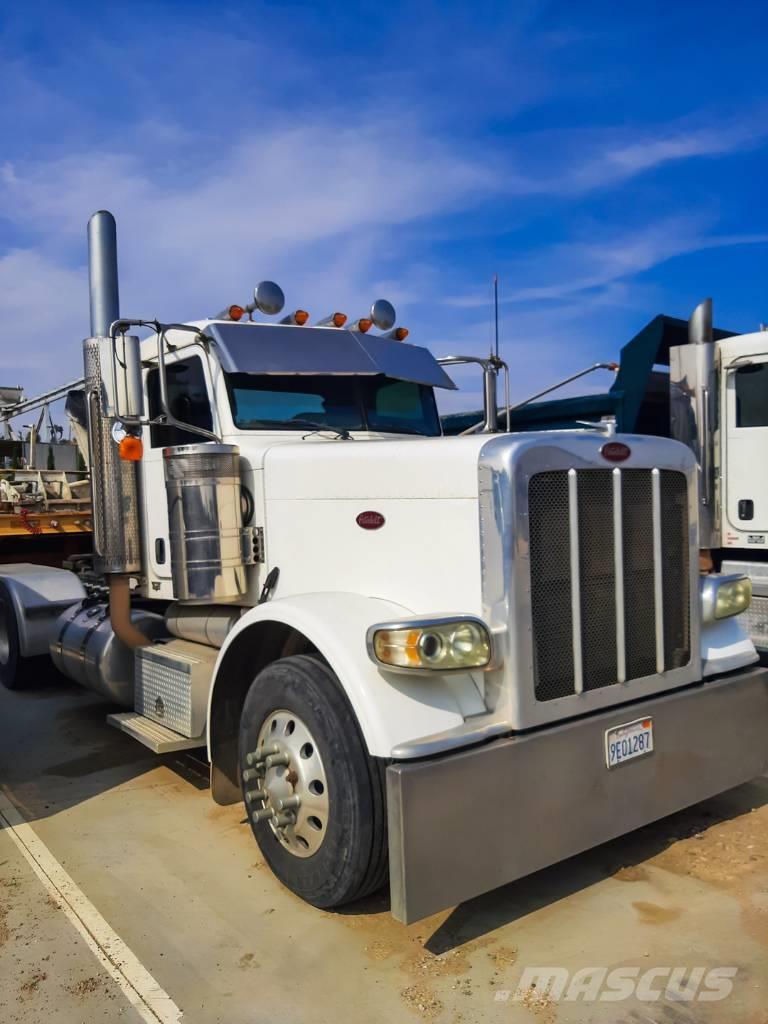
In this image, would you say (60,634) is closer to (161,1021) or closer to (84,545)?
(84,545)

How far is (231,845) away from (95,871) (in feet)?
1.88

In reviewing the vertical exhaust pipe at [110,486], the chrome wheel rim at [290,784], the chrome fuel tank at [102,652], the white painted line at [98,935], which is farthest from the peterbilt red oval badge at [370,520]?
the chrome fuel tank at [102,652]

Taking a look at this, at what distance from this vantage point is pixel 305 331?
468 cm

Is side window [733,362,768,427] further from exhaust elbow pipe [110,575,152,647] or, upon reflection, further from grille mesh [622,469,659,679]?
exhaust elbow pipe [110,575,152,647]

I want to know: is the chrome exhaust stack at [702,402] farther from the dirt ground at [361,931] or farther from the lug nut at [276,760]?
the lug nut at [276,760]

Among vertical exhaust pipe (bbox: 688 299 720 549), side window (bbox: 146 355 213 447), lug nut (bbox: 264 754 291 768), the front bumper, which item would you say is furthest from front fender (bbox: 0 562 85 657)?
vertical exhaust pipe (bbox: 688 299 720 549)

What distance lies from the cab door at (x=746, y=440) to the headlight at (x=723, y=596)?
3.17 metres

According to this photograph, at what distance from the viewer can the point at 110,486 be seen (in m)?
4.80

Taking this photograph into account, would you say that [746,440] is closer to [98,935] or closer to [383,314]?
[383,314]

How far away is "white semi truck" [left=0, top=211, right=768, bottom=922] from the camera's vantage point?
9.23 ft

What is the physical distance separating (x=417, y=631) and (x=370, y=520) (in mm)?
829

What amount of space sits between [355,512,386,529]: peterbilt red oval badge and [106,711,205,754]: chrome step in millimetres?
1410

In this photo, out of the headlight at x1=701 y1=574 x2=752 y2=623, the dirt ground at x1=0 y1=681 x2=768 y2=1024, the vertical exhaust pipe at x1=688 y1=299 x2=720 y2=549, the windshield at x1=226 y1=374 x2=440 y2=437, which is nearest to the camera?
the dirt ground at x1=0 y1=681 x2=768 y2=1024

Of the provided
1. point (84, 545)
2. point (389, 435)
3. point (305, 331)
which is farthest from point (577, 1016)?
point (84, 545)
